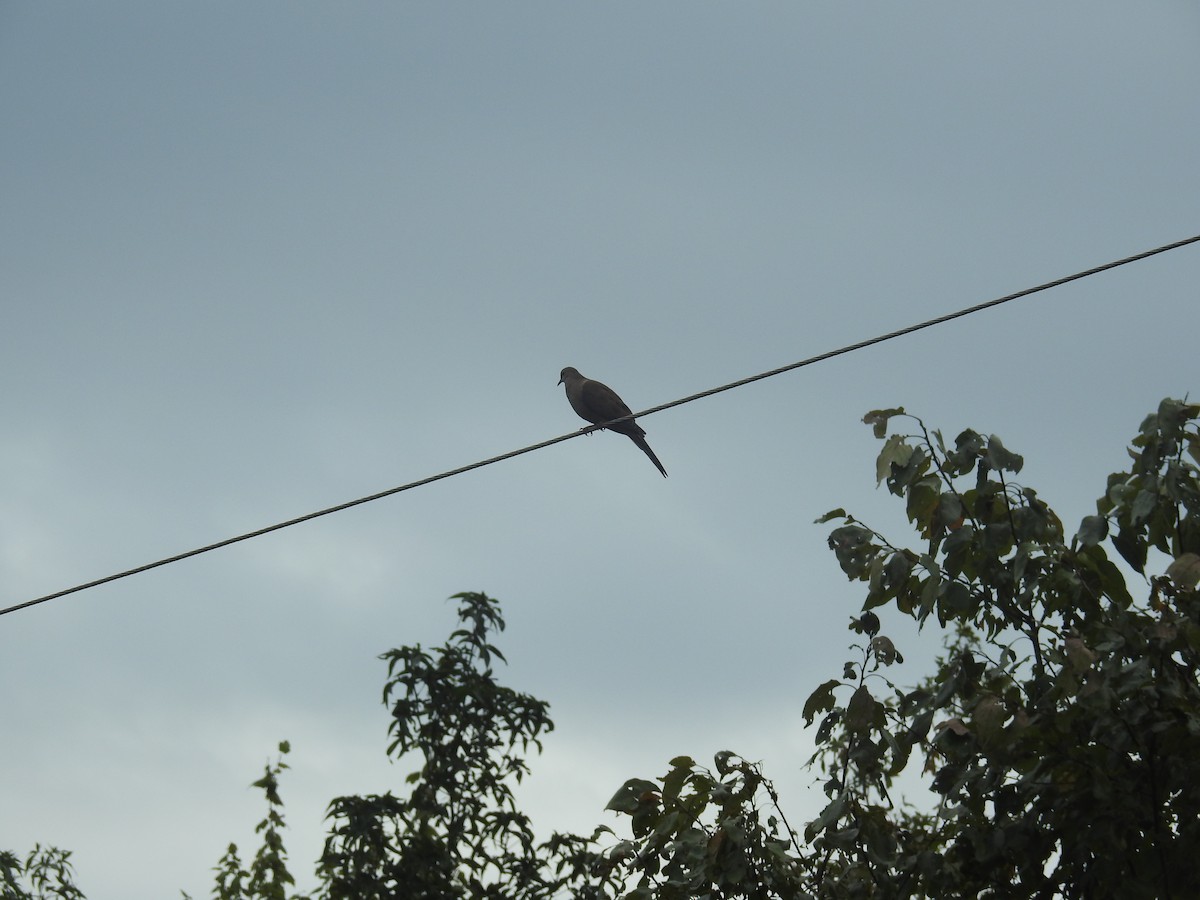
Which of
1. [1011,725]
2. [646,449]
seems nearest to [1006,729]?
[1011,725]

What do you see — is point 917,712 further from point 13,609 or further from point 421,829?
point 421,829

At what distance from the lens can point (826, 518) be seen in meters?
4.67

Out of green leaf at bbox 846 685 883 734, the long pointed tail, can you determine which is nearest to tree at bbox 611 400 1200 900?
green leaf at bbox 846 685 883 734

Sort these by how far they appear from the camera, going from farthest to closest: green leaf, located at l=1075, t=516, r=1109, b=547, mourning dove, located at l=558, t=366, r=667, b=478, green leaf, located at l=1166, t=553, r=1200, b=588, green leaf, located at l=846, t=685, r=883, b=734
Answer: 1. mourning dove, located at l=558, t=366, r=667, b=478
2. green leaf, located at l=846, t=685, r=883, b=734
3. green leaf, located at l=1075, t=516, r=1109, b=547
4. green leaf, located at l=1166, t=553, r=1200, b=588

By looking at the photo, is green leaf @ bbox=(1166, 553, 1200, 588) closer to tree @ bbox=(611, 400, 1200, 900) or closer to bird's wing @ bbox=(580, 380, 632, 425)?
tree @ bbox=(611, 400, 1200, 900)

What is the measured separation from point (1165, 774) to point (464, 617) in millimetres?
10436

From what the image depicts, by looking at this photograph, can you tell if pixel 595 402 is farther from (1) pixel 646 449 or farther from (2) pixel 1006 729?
(2) pixel 1006 729

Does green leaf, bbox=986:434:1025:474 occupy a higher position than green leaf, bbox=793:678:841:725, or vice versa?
green leaf, bbox=986:434:1025:474

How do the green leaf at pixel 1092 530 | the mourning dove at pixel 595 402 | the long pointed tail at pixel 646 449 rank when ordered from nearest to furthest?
1. the green leaf at pixel 1092 530
2. the long pointed tail at pixel 646 449
3. the mourning dove at pixel 595 402

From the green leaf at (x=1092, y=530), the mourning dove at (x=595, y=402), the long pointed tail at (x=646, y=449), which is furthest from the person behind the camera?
the mourning dove at (x=595, y=402)

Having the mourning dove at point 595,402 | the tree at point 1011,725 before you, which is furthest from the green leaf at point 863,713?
the mourning dove at point 595,402

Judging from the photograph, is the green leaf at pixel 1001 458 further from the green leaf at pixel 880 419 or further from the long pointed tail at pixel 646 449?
the long pointed tail at pixel 646 449

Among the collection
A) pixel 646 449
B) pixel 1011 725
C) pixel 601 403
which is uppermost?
pixel 601 403

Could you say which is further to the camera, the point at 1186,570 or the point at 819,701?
the point at 819,701
